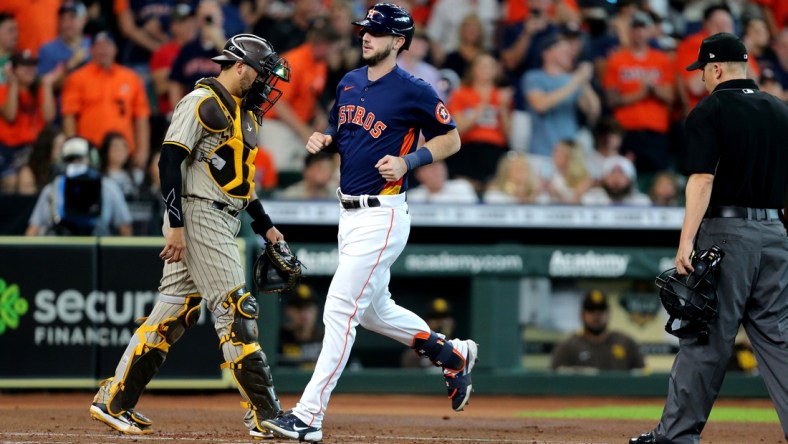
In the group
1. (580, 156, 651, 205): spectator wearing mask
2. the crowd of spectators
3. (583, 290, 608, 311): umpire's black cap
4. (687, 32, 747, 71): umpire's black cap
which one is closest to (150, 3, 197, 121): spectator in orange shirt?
the crowd of spectators

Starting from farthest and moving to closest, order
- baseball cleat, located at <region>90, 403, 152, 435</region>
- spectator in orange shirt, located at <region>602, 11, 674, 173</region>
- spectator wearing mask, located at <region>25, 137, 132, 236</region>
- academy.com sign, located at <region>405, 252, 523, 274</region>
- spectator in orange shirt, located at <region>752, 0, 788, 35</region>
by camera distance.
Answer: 1. spectator in orange shirt, located at <region>752, 0, 788, 35</region>
2. spectator in orange shirt, located at <region>602, 11, 674, 173</region>
3. academy.com sign, located at <region>405, 252, 523, 274</region>
4. spectator wearing mask, located at <region>25, 137, 132, 236</region>
5. baseball cleat, located at <region>90, 403, 152, 435</region>

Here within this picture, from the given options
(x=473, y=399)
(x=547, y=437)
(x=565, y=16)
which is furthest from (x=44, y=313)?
(x=565, y=16)

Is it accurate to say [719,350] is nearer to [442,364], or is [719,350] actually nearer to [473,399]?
[442,364]

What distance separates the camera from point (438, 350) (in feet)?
21.3

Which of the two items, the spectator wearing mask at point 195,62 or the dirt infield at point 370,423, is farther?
the spectator wearing mask at point 195,62

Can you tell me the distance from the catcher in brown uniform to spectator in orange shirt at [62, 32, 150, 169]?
4.86 metres

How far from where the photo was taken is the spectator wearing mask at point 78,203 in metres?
9.37

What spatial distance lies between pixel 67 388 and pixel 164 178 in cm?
424

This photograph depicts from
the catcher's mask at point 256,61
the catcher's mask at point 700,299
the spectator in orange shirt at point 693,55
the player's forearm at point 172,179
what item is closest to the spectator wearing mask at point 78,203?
the catcher's mask at point 256,61

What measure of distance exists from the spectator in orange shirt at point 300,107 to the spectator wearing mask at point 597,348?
308 cm

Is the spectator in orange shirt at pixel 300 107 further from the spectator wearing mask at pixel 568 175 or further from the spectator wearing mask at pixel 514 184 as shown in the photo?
the spectator wearing mask at pixel 568 175

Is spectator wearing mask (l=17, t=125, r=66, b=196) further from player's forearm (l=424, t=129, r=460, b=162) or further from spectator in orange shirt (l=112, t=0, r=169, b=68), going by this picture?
player's forearm (l=424, t=129, r=460, b=162)

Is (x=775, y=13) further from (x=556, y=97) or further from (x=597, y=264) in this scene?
(x=597, y=264)

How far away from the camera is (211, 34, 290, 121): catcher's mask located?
6152mm
